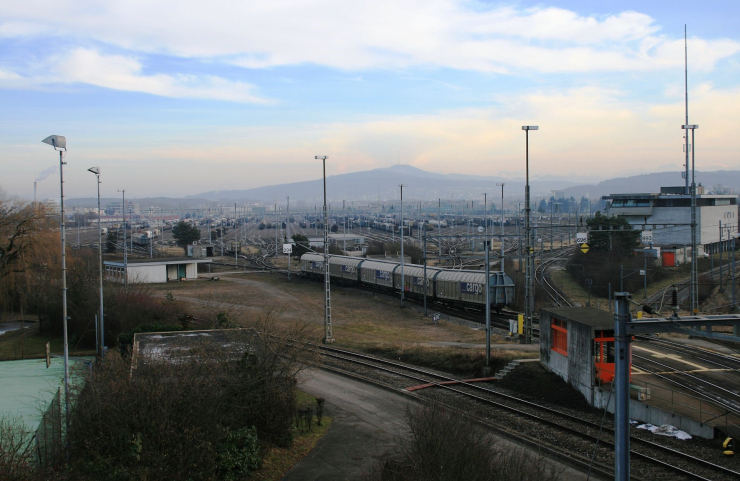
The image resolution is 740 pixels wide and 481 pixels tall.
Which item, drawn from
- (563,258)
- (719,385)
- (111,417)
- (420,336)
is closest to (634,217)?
(563,258)

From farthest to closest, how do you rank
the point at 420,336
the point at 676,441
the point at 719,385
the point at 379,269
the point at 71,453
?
the point at 379,269 < the point at 420,336 < the point at 719,385 < the point at 676,441 < the point at 71,453

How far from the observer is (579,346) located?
18.9 meters

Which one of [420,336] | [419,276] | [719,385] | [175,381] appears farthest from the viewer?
[419,276]

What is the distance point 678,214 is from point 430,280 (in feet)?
117

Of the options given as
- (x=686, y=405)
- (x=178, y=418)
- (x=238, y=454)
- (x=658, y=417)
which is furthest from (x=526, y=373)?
(x=178, y=418)

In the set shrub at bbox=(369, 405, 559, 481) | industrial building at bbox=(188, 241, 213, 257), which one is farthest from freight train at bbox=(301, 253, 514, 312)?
industrial building at bbox=(188, 241, 213, 257)

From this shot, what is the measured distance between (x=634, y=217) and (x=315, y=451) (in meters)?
60.4

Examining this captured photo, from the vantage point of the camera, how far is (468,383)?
22078 millimetres

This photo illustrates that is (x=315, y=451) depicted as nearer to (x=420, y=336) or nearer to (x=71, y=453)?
(x=71, y=453)

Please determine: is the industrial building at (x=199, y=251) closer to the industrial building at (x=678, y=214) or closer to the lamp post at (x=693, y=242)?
the industrial building at (x=678, y=214)

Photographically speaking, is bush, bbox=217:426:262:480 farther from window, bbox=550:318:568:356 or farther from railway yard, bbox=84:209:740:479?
window, bbox=550:318:568:356

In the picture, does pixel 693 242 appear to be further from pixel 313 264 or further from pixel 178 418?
pixel 313 264

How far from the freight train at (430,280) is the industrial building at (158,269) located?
46.1 feet

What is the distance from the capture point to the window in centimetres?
2016
